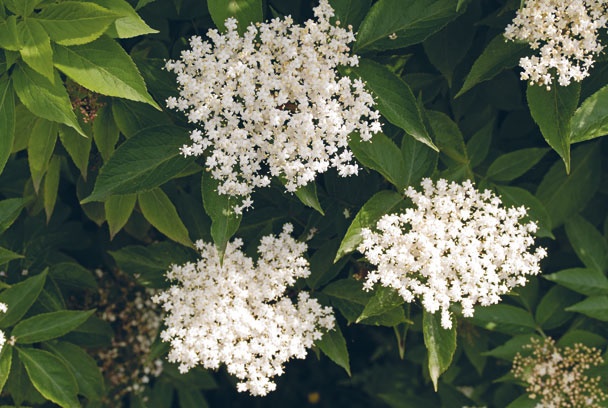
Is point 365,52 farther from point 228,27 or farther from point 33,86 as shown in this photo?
point 33,86

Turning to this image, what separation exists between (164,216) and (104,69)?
86 centimetres

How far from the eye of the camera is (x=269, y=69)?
100 inches

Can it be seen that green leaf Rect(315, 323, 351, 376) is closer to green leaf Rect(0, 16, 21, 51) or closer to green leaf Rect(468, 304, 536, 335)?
green leaf Rect(468, 304, 536, 335)

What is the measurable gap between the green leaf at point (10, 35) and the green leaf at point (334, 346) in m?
1.69

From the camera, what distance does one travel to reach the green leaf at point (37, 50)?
2318 mm

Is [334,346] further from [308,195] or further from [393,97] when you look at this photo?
[393,97]

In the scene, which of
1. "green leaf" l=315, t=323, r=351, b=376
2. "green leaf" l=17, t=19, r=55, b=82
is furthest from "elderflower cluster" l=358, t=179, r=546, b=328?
"green leaf" l=17, t=19, r=55, b=82

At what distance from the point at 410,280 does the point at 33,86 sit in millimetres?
1515

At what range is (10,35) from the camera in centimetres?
238

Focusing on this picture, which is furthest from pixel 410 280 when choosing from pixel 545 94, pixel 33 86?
pixel 33 86

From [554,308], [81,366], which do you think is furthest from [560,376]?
[81,366]

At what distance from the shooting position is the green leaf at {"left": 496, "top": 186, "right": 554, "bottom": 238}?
3.07 metres

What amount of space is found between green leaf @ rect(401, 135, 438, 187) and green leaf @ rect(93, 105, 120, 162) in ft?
3.93

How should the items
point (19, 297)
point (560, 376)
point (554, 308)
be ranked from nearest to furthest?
point (19, 297) < point (560, 376) < point (554, 308)
